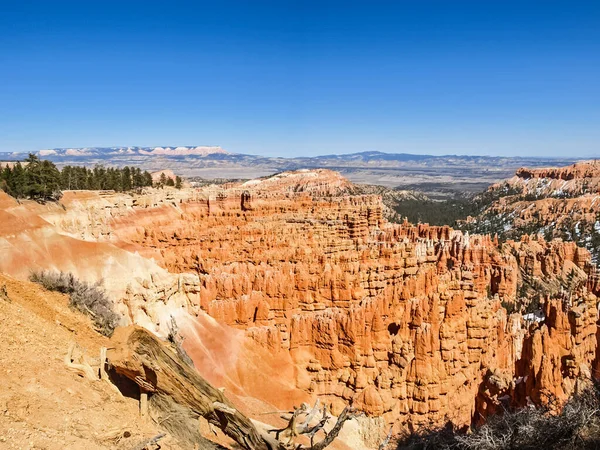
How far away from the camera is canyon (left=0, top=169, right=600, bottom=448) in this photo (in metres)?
24.6

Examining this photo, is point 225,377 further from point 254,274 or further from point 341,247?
point 341,247

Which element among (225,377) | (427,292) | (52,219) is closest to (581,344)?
(427,292)

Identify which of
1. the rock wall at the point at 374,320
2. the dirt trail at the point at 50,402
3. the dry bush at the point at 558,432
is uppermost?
the dirt trail at the point at 50,402

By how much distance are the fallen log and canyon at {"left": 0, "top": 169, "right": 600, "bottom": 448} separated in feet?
46.9

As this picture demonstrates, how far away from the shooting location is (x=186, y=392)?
7934 millimetres

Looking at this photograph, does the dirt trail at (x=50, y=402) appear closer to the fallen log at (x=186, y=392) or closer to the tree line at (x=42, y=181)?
the fallen log at (x=186, y=392)

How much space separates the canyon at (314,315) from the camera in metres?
24.6

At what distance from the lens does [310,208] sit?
4288cm

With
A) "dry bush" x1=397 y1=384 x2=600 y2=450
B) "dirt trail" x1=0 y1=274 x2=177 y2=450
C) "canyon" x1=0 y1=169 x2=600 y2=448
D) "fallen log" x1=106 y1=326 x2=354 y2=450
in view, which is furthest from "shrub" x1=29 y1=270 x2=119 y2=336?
"dry bush" x1=397 y1=384 x2=600 y2=450

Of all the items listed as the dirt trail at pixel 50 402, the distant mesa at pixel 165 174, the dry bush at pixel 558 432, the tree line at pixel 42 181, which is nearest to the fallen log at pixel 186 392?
the dirt trail at pixel 50 402

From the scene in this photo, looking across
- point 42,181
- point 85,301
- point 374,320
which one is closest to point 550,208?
point 374,320

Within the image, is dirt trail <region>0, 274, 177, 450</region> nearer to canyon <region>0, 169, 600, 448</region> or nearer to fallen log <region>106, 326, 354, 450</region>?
fallen log <region>106, 326, 354, 450</region>

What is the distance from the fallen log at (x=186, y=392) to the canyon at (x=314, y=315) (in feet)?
46.9

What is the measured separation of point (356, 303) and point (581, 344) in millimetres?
13067
